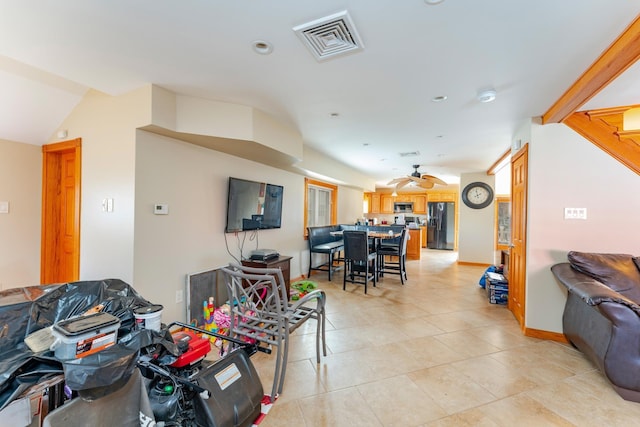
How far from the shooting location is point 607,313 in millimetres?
1889

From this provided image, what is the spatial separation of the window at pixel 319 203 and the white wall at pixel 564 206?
3.61 metres

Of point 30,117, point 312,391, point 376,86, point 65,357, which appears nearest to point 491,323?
point 312,391

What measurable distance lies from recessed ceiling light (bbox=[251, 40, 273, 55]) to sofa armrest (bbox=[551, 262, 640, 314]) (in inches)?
114

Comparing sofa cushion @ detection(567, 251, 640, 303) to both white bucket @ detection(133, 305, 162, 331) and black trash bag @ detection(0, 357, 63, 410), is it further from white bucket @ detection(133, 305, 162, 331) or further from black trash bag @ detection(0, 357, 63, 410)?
black trash bag @ detection(0, 357, 63, 410)

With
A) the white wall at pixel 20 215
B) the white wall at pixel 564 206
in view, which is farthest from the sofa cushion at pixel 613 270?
the white wall at pixel 20 215

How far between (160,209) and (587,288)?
3.72 m

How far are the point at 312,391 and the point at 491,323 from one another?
8.06ft

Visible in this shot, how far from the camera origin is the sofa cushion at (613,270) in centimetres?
229

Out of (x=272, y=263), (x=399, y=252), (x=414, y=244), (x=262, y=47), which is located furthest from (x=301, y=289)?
(x=414, y=244)

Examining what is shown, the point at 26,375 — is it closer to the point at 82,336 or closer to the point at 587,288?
the point at 82,336

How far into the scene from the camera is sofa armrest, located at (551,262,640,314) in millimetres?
1903

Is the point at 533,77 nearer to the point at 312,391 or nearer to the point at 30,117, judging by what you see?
the point at 312,391

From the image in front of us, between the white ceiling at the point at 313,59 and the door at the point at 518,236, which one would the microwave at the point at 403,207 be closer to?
the door at the point at 518,236

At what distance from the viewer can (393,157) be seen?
5234mm
